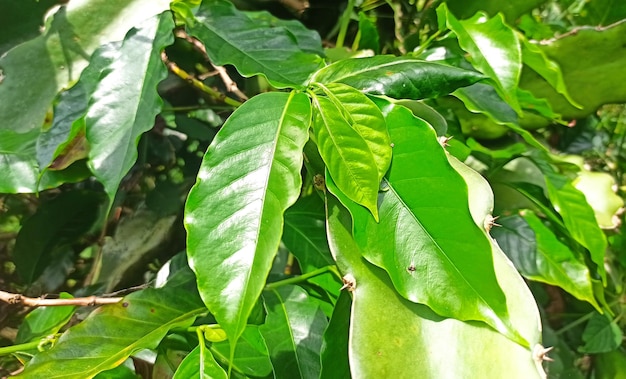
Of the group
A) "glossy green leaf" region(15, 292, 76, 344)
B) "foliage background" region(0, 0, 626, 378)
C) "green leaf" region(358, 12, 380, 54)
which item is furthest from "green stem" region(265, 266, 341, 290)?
"green leaf" region(358, 12, 380, 54)

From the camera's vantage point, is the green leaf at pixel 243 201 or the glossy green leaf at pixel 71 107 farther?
the glossy green leaf at pixel 71 107

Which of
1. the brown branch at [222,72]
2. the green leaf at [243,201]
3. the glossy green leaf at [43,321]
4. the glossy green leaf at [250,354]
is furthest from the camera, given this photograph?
the brown branch at [222,72]

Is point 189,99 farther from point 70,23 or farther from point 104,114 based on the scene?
point 104,114

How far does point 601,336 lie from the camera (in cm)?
72

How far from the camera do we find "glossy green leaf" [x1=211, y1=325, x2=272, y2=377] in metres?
0.40

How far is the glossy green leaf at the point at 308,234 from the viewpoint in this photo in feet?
1.63

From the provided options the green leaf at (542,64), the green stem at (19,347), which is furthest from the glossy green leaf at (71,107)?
the green leaf at (542,64)

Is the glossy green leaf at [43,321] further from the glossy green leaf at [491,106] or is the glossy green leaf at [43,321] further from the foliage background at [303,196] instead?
the glossy green leaf at [491,106]

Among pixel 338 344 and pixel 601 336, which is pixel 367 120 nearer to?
pixel 338 344

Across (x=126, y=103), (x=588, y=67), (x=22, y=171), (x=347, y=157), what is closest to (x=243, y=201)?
(x=347, y=157)

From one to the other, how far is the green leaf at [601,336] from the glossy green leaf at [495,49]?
0.41 meters

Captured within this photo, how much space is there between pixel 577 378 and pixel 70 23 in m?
0.77

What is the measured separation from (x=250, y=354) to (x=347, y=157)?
177 millimetres

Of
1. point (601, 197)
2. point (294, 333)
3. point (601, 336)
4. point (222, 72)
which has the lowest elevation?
point (601, 336)
